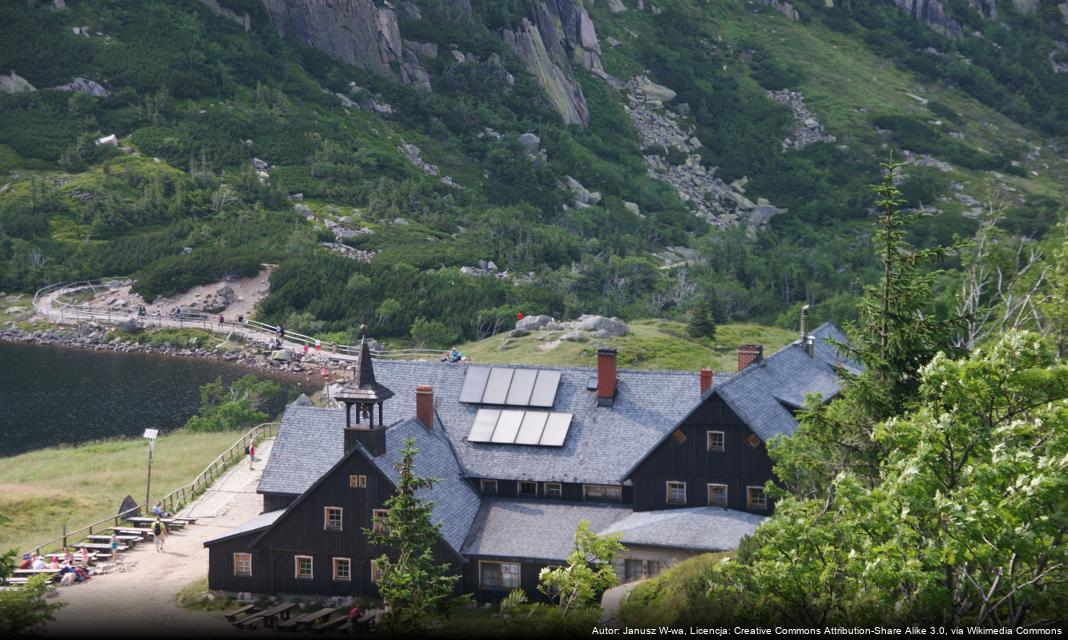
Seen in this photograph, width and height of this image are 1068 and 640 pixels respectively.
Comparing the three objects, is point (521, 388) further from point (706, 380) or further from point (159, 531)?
point (159, 531)

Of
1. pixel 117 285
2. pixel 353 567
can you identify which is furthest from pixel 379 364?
pixel 117 285

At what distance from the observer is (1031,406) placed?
22750mm

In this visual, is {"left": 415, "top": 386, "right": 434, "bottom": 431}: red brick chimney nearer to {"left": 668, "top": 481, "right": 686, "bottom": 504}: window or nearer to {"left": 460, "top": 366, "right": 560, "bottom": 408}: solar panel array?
{"left": 460, "top": 366, "right": 560, "bottom": 408}: solar panel array

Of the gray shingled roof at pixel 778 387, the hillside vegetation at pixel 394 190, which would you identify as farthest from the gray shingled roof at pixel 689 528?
the hillside vegetation at pixel 394 190

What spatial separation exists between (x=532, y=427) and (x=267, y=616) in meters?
12.9

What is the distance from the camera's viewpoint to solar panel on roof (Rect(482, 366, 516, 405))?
51.6 metres

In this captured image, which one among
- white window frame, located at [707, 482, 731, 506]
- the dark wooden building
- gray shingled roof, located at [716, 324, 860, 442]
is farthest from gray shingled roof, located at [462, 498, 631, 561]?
gray shingled roof, located at [716, 324, 860, 442]

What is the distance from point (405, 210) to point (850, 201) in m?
68.1

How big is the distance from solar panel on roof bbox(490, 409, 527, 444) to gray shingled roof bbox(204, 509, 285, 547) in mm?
8279

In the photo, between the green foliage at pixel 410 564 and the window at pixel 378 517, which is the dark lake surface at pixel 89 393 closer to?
the window at pixel 378 517

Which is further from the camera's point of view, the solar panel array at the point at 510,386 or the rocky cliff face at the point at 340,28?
the rocky cliff face at the point at 340,28

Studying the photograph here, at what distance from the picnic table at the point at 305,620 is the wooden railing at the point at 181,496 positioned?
36.1ft

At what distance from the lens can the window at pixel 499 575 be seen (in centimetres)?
4409

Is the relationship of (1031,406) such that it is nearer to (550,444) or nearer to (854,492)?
(854,492)
